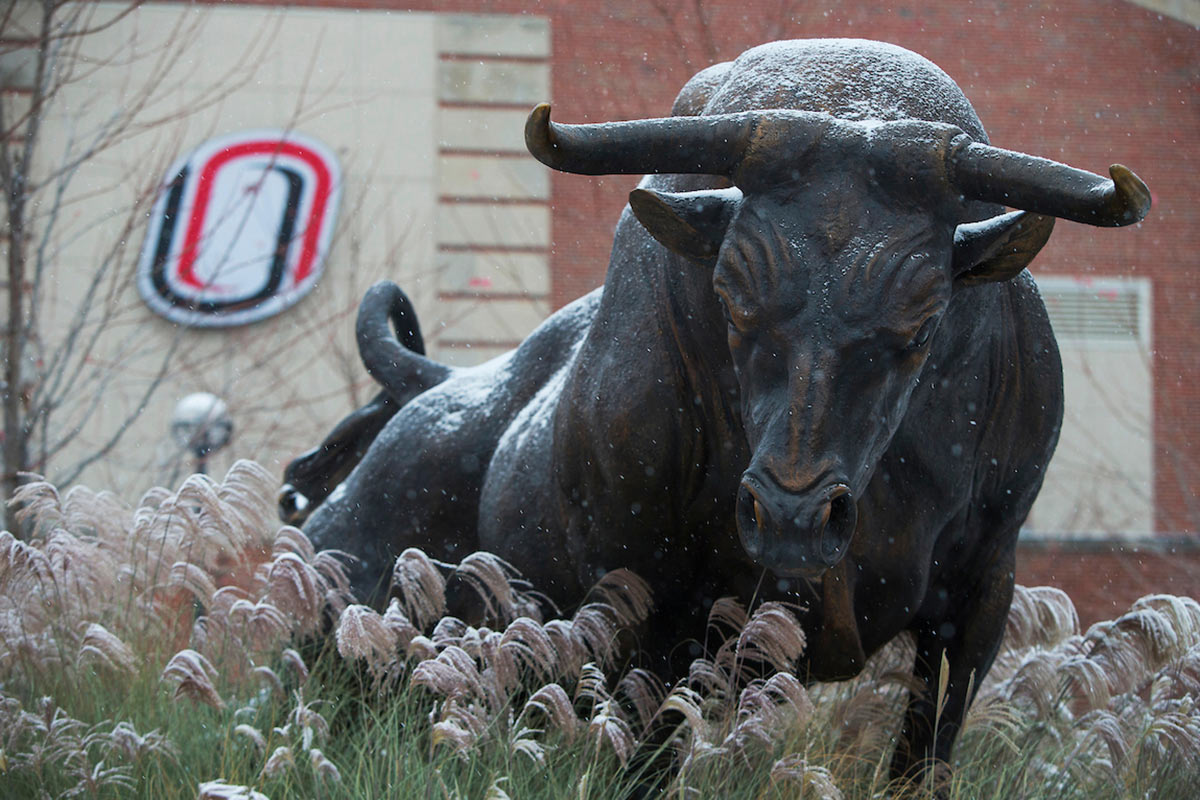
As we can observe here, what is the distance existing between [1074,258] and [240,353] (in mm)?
9053

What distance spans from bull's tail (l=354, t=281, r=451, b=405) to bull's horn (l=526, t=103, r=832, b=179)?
2.54 m

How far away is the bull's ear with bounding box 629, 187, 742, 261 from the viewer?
120 inches

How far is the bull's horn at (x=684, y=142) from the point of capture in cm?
294

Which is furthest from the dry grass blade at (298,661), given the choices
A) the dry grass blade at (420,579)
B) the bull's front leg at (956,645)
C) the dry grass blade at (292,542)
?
the bull's front leg at (956,645)

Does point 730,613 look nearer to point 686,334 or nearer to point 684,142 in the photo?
point 686,334

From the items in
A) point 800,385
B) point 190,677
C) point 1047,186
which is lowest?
point 190,677

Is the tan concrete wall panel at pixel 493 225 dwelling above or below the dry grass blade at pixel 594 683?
above

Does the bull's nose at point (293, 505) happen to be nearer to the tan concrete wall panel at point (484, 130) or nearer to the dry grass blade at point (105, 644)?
the dry grass blade at point (105, 644)

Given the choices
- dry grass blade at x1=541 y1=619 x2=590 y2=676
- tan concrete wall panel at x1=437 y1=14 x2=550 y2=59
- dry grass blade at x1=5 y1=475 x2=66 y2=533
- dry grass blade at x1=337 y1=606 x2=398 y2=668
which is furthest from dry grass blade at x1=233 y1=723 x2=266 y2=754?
tan concrete wall panel at x1=437 y1=14 x2=550 y2=59

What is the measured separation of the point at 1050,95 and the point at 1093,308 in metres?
2.47

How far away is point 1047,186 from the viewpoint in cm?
276

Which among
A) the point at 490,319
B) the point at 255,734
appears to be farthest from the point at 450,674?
the point at 490,319

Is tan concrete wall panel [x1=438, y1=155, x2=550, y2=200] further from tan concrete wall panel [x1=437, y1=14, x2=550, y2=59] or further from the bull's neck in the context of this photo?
the bull's neck

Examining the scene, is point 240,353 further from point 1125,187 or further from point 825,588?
point 1125,187
